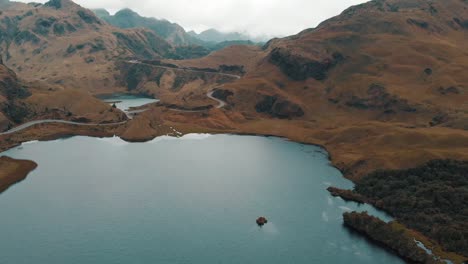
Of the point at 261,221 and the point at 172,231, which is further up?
the point at 172,231

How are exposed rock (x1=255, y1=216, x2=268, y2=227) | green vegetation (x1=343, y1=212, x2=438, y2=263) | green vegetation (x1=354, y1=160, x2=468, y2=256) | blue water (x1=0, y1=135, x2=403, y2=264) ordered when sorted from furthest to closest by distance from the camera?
exposed rock (x1=255, y1=216, x2=268, y2=227)
green vegetation (x1=354, y1=160, x2=468, y2=256)
green vegetation (x1=343, y1=212, x2=438, y2=263)
blue water (x1=0, y1=135, x2=403, y2=264)

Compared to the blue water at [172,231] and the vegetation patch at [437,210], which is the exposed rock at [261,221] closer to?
the blue water at [172,231]

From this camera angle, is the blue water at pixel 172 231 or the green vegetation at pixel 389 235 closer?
the blue water at pixel 172 231

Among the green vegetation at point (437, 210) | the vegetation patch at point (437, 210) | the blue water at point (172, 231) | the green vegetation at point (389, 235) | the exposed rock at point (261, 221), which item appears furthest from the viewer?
the exposed rock at point (261, 221)

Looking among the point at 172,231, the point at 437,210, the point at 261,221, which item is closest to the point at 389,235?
the point at 437,210

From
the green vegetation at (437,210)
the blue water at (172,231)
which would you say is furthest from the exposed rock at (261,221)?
the green vegetation at (437,210)

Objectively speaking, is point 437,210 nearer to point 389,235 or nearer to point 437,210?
point 437,210

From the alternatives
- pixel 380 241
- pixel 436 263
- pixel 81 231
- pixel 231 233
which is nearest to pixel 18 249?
pixel 81 231

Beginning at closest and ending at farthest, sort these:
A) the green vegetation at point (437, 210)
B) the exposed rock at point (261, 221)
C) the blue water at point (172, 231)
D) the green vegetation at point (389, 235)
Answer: the blue water at point (172, 231)
the green vegetation at point (389, 235)
the green vegetation at point (437, 210)
the exposed rock at point (261, 221)

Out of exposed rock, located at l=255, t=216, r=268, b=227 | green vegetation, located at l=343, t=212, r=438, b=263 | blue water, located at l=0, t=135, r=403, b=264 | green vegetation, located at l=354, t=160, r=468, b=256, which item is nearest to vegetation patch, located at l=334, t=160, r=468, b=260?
green vegetation, located at l=354, t=160, r=468, b=256

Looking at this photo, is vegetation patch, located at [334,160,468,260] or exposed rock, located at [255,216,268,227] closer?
vegetation patch, located at [334,160,468,260]

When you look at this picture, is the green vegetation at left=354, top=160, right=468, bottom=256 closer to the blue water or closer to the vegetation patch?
the vegetation patch
